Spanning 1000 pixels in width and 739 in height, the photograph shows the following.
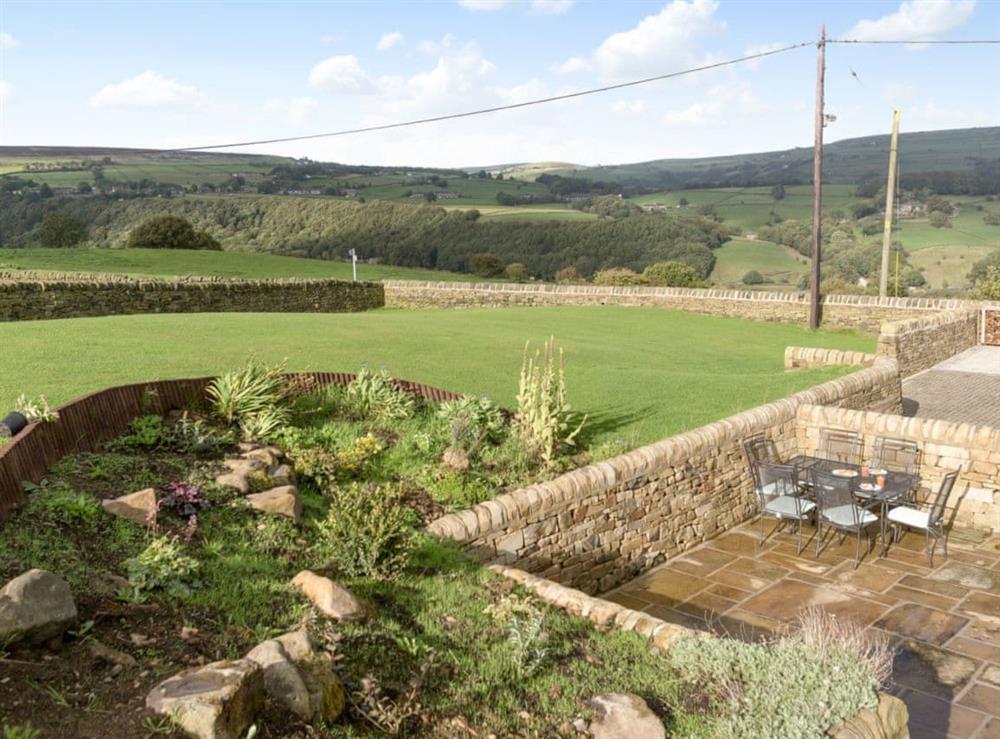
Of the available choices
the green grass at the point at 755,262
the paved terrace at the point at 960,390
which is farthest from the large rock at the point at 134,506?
the green grass at the point at 755,262

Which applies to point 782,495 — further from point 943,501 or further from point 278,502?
point 278,502

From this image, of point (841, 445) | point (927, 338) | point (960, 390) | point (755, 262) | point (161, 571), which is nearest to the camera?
point (161, 571)

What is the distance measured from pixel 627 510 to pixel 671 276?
1227 inches

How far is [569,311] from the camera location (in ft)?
76.2

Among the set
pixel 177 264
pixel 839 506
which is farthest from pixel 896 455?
pixel 177 264

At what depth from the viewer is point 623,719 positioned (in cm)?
423

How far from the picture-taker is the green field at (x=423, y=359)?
9.27 m

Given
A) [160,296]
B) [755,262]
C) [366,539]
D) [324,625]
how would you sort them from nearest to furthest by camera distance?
[324,625] → [366,539] → [160,296] → [755,262]

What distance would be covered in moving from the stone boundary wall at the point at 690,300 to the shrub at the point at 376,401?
16.7 m

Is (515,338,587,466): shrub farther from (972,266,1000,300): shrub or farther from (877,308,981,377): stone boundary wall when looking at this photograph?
(972,266,1000,300): shrub

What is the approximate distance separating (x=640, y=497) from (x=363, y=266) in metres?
34.9

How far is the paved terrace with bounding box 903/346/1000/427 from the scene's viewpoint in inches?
578

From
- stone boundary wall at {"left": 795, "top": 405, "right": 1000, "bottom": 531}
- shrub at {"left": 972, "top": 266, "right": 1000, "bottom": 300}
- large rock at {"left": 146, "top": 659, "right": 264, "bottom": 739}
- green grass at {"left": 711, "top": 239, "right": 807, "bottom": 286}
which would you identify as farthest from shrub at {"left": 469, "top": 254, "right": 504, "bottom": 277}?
large rock at {"left": 146, "top": 659, "right": 264, "bottom": 739}

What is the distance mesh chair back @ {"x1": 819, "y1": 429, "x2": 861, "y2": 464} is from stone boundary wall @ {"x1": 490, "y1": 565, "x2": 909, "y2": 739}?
6.00m
